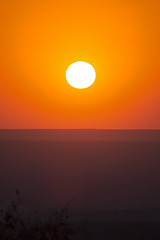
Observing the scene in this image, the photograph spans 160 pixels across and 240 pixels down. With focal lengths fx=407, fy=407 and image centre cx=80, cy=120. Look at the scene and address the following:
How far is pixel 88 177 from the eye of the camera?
539 centimetres

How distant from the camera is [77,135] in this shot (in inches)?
212

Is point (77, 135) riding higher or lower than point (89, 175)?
higher

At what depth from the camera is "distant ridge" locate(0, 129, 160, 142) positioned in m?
5.31

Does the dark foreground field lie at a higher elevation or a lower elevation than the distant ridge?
lower

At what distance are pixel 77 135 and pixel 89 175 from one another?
551 mm

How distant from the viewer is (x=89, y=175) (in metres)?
5.38

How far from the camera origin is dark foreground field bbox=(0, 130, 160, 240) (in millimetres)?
5289

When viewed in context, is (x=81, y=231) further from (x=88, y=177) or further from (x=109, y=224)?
(x=88, y=177)

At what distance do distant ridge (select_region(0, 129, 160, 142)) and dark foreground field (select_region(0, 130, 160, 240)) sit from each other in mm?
27

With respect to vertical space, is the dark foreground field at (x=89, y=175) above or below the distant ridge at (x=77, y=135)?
below

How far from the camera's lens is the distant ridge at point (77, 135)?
17.4ft

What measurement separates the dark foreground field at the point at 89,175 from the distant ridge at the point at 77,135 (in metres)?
0.03

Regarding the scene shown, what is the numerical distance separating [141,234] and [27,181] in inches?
66.2

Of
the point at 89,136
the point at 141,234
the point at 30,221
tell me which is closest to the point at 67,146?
the point at 89,136
